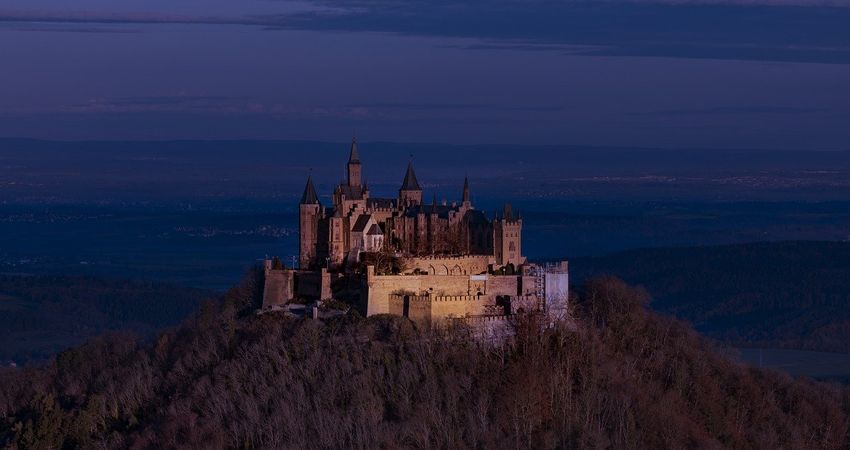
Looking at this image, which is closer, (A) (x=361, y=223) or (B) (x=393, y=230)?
(A) (x=361, y=223)

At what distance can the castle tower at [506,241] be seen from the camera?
193 ft

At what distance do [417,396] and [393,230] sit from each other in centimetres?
1033

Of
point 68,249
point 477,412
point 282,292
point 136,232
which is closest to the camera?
point 477,412

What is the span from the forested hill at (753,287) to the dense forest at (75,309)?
25.6 metres

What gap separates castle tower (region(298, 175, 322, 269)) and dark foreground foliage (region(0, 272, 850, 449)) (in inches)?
117

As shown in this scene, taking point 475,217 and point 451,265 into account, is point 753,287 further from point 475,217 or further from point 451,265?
point 451,265

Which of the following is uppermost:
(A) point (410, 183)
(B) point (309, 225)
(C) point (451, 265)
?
(A) point (410, 183)

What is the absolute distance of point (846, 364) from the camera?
88.2 metres

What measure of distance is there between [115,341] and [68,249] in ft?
346

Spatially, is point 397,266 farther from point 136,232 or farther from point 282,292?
point 136,232

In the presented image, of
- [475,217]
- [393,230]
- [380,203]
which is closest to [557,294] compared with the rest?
[475,217]

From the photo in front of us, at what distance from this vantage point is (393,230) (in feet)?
195

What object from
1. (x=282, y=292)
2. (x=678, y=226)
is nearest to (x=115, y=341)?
(x=282, y=292)

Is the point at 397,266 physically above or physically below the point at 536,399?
above
